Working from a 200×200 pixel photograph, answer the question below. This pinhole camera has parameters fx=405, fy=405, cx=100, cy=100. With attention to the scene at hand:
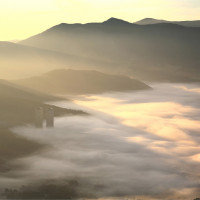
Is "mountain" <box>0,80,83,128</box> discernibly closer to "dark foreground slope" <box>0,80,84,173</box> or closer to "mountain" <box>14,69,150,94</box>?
"dark foreground slope" <box>0,80,84,173</box>

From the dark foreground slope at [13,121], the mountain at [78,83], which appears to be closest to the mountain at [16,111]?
the dark foreground slope at [13,121]

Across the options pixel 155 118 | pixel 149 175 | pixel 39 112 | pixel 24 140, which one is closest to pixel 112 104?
pixel 155 118

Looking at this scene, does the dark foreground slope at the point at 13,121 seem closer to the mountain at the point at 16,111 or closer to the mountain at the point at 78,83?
the mountain at the point at 16,111

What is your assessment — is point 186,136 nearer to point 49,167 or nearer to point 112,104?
point 49,167

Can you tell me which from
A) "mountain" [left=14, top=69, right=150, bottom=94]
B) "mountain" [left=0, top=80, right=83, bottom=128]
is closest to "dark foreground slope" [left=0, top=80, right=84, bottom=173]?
"mountain" [left=0, top=80, right=83, bottom=128]

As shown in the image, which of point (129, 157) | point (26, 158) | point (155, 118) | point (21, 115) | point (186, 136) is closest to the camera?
point (26, 158)

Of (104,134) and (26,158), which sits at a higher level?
(104,134)
